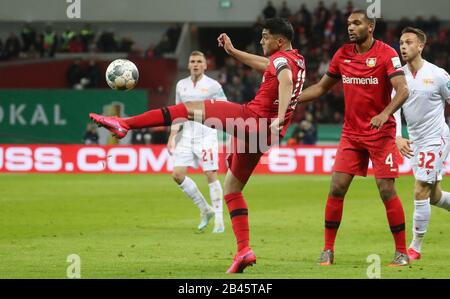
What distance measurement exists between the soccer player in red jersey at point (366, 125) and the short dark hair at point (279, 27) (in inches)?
26.3

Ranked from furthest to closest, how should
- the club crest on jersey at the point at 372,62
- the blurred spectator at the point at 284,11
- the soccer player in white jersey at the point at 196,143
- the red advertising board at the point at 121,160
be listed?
the blurred spectator at the point at 284,11
the red advertising board at the point at 121,160
the soccer player in white jersey at the point at 196,143
the club crest on jersey at the point at 372,62

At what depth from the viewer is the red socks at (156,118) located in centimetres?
833

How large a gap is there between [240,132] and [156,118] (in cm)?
81

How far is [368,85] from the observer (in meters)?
9.45

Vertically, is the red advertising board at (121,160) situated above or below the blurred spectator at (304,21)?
below

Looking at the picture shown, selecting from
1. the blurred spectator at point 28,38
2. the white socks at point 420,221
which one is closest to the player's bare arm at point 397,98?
the white socks at point 420,221

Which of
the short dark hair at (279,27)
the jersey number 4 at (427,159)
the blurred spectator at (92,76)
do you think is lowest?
the blurred spectator at (92,76)

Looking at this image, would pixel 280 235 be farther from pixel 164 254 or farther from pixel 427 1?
pixel 427 1

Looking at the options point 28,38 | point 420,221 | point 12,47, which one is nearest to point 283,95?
point 420,221

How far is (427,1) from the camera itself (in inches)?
1407

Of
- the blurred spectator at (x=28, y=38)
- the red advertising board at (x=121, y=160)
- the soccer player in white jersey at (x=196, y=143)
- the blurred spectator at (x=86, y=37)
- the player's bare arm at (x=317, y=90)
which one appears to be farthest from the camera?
the blurred spectator at (x=86, y=37)

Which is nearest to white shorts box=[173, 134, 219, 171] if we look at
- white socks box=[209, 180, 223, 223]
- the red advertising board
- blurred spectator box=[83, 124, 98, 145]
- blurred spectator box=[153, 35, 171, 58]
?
white socks box=[209, 180, 223, 223]

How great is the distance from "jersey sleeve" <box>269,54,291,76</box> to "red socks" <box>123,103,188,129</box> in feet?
3.14

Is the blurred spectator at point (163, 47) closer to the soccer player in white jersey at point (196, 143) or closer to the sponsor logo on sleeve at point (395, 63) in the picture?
the soccer player in white jersey at point (196, 143)
